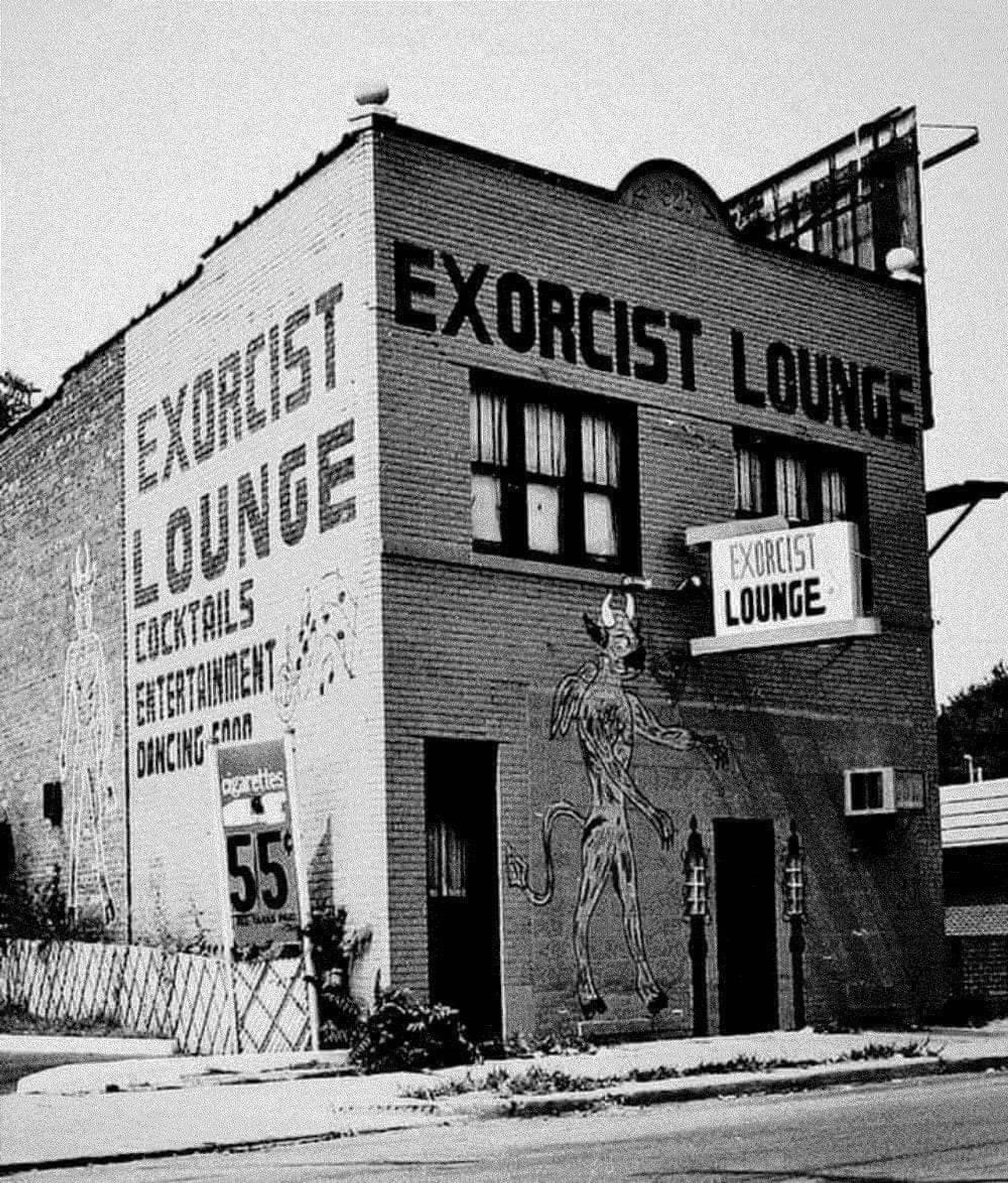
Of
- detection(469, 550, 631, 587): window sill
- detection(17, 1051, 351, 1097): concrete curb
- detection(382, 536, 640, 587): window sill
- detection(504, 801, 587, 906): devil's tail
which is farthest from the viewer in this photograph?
detection(469, 550, 631, 587): window sill

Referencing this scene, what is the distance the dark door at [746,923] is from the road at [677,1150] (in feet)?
19.4

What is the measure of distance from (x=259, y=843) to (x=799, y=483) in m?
7.80

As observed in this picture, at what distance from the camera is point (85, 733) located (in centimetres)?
2502

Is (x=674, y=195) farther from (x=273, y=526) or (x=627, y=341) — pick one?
(x=273, y=526)

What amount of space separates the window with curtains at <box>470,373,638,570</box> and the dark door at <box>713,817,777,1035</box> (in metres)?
3.27

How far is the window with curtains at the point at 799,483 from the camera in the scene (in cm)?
2252

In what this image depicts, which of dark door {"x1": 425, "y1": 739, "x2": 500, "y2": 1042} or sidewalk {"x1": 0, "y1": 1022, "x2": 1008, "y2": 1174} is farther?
dark door {"x1": 425, "y1": 739, "x2": 500, "y2": 1042}

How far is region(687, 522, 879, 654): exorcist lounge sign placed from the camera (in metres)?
19.9

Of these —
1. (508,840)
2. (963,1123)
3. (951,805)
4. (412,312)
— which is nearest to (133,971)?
(508,840)

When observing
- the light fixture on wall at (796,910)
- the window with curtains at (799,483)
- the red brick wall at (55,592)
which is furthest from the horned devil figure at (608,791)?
the red brick wall at (55,592)

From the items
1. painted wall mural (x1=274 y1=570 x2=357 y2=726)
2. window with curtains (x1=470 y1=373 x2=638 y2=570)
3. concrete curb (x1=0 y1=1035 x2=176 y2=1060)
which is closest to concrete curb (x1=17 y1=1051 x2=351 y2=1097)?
concrete curb (x1=0 y1=1035 x2=176 y2=1060)

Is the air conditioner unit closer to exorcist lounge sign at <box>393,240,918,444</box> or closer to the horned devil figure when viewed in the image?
the horned devil figure

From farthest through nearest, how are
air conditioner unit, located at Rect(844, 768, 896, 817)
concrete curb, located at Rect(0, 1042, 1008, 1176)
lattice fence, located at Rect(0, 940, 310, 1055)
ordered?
air conditioner unit, located at Rect(844, 768, 896, 817)
lattice fence, located at Rect(0, 940, 310, 1055)
concrete curb, located at Rect(0, 1042, 1008, 1176)

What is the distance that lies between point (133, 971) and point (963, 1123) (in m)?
11.3
